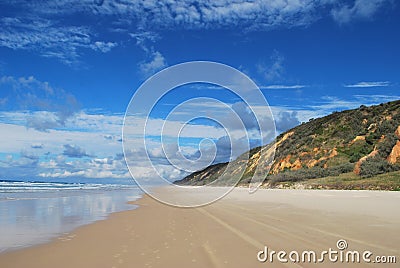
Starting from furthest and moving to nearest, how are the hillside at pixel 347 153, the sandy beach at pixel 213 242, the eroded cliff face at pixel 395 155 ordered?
the eroded cliff face at pixel 395 155
the hillside at pixel 347 153
the sandy beach at pixel 213 242

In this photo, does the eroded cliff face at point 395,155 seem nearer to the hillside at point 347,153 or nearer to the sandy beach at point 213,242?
the hillside at point 347,153

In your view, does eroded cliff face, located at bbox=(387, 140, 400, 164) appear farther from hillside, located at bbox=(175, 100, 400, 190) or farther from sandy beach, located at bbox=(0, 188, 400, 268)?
sandy beach, located at bbox=(0, 188, 400, 268)

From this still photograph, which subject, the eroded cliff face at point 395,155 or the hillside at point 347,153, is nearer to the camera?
the hillside at point 347,153

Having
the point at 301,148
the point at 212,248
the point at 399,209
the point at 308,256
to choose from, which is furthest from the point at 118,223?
the point at 301,148

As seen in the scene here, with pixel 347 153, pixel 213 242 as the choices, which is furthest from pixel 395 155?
pixel 213 242

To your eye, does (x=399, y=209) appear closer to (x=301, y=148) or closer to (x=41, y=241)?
(x=41, y=241)

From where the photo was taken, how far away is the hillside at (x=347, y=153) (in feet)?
117

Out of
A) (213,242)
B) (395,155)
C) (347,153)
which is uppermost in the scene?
(347,153)

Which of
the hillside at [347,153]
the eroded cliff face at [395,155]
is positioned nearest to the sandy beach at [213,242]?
the hillside at [347,153]

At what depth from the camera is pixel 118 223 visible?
15.3 metres

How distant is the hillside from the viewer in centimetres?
3569

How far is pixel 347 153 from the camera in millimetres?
50625

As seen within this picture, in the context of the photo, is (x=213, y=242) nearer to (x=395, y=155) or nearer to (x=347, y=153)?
(x=395, y=155)

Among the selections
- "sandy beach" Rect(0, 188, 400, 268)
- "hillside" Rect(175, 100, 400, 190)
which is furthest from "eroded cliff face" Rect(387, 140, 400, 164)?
"sandy beach" Rect(0, 188, 400, 268)
